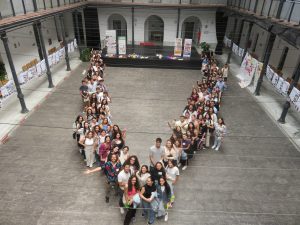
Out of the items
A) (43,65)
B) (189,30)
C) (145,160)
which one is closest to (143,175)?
(145,160)

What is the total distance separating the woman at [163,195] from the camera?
5.82m

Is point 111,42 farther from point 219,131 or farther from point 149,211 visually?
point 149,211

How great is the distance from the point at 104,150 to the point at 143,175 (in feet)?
5.12

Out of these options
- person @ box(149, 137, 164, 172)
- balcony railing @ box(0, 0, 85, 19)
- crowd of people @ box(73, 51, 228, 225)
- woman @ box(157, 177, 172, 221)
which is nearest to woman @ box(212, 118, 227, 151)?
crowd of people @ box(73, 51, 228, 225)

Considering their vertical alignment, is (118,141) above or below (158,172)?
below

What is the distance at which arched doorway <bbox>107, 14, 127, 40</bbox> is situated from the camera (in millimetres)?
23797

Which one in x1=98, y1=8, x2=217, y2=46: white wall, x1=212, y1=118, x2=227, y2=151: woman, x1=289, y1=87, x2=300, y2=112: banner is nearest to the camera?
x1=212, y1=118, x2=227, y2=151: woman

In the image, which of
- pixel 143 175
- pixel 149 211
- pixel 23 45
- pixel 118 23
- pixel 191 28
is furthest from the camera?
pixel 191 28

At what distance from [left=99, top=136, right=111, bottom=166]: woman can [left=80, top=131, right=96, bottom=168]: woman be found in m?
0.70

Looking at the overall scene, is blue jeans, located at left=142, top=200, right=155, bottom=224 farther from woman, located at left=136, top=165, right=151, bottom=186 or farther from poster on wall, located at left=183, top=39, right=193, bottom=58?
poster on wall, located at left=183, top=39, right=193, bottom=58

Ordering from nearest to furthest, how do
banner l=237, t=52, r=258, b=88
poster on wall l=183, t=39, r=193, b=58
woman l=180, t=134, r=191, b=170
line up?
woman l=180, t=134, r=191, b=170 → banner l=237, t=52, r=258, b=88 → poster on wall l=183, t=39, r=193, b=58

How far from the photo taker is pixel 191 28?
24.8m

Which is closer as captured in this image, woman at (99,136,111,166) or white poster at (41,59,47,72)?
woman at (99,136,111,166)

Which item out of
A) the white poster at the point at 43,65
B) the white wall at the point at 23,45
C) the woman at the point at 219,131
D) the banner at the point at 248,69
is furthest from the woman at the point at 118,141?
the white wall at the point at 23,45
